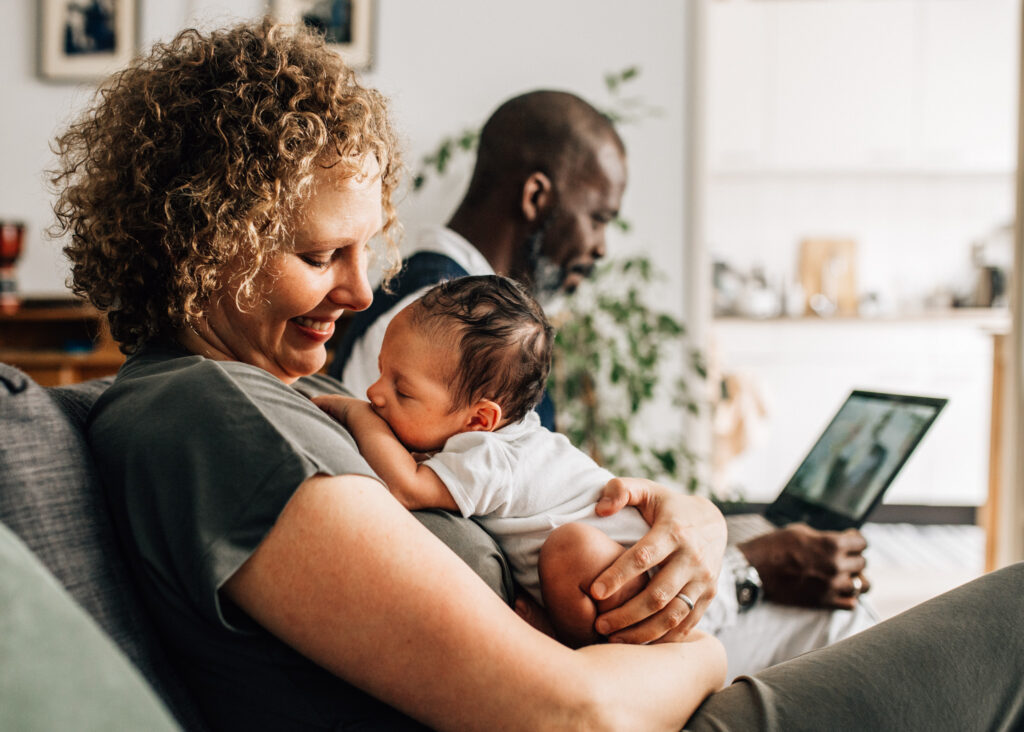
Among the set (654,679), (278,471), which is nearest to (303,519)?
(278,471)

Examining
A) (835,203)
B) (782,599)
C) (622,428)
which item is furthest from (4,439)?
(835,203)

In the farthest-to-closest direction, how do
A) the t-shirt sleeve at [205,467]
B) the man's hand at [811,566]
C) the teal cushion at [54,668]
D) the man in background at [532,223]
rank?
the man in background at [532,223] → the man's hand at [811,566] → the t-shirt sleeve at [205,467] → the teal cushion at [54,668]

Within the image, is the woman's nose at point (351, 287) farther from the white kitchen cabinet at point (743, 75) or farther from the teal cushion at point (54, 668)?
the white kitchen cabinet at point (743, 75)

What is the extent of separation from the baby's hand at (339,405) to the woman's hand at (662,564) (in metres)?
0.31

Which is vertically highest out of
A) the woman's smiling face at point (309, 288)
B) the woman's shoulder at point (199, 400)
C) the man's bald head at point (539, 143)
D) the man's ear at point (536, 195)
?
the man's bald head at point (539, 143)

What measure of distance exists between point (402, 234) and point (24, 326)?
8.69 feet

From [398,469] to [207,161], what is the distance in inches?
15.2

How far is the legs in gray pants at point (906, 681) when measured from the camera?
78cm

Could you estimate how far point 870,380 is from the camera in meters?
5.14

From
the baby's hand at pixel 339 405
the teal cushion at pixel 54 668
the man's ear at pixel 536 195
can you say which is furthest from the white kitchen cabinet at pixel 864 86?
the teal cushion at pixel 54 668

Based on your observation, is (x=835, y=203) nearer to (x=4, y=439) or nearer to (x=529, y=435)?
(x=529, y=435)

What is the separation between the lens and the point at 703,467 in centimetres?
337

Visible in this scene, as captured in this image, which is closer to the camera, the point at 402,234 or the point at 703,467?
the point at 402,234

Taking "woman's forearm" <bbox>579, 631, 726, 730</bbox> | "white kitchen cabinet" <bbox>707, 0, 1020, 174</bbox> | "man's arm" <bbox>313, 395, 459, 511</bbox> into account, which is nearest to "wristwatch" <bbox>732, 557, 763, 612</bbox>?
"woman's forearm" <bbox>579, 631, 726, 730</bbox>
